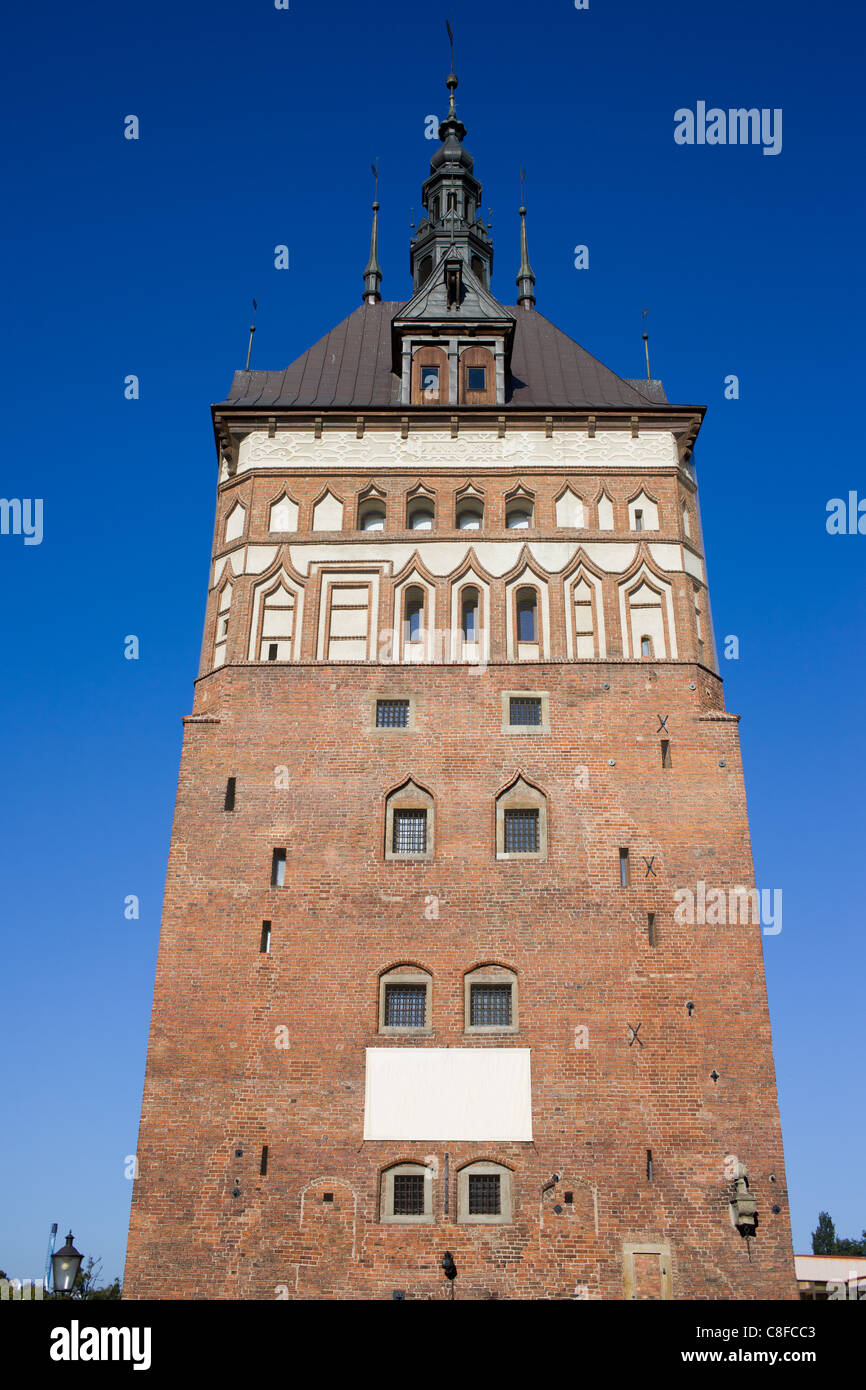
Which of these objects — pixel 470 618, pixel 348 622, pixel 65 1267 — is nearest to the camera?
pixel 65 1267

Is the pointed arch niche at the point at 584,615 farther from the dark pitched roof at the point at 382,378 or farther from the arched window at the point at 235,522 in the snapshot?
the arched window at the point at 235,522

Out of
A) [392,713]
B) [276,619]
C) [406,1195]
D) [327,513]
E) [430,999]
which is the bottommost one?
[406,1195]

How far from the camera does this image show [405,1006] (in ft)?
75.1

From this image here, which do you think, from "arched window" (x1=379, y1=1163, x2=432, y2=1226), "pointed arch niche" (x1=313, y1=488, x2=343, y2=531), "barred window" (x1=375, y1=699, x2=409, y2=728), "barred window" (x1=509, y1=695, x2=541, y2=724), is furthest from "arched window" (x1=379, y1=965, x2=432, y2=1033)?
"pointed arch niche" (x1=313, y1=488, x2=343, y2=531)

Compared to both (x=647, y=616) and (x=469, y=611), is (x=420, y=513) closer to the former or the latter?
(x=469, y=611)

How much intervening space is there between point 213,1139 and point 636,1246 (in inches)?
291

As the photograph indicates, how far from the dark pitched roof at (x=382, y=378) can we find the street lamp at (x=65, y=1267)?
19052mm

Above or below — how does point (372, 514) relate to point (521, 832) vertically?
above

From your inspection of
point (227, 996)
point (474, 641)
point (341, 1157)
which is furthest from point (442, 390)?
point (341, 1157)

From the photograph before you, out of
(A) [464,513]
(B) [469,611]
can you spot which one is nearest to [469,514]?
(A) [464,513]

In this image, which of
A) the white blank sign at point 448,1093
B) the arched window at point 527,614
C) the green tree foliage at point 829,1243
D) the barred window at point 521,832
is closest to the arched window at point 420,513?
the arched window at point 527,614

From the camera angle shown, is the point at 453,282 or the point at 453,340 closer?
the point at 453,340

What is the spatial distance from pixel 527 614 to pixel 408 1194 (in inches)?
474

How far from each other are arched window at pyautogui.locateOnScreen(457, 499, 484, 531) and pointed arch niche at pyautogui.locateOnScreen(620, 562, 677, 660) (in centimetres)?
362
